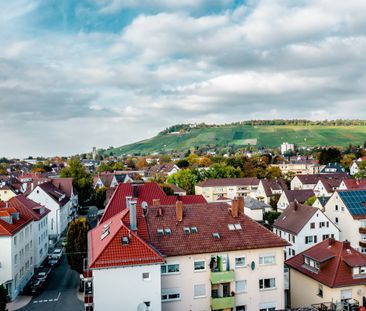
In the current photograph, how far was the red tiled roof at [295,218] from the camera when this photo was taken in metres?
51.0

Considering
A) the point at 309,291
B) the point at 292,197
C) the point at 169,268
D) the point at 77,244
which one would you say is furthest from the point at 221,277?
the point at 292,197

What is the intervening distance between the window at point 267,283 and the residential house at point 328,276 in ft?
11.0

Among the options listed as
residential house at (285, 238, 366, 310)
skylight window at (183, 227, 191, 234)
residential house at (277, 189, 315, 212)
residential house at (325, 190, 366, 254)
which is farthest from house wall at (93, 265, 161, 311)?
residential house at (277, 189, 315, 212)

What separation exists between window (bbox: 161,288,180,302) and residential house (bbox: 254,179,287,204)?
236 feet

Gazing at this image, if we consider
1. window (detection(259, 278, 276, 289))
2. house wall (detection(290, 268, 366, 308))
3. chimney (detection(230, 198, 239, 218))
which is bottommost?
house wall (detection(290, 268, 366, 308))

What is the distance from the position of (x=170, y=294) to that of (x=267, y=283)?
324 inches

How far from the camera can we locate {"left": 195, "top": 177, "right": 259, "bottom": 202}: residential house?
110312 mm

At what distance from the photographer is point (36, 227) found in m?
51.6

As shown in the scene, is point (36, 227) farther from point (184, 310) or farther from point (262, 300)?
point (262, 300)

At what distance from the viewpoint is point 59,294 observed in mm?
39375

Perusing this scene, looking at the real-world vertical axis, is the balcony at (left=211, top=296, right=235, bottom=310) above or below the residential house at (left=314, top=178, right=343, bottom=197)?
below

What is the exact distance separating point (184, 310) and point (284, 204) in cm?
5573

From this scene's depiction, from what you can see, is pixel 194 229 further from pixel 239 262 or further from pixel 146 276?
pixel 146 276

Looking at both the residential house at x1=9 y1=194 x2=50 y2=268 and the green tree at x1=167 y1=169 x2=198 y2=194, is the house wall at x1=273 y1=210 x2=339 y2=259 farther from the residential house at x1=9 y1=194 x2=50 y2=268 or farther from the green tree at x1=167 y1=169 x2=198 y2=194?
the green tree at x1=167 y1=169 x2=198 y2=194
